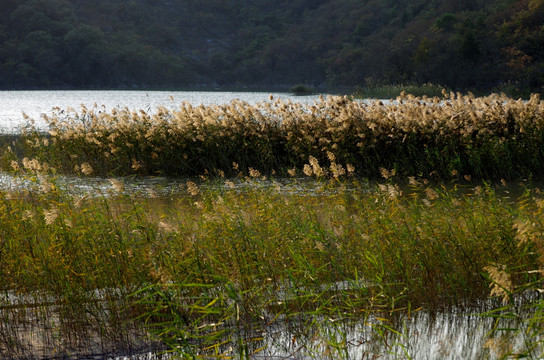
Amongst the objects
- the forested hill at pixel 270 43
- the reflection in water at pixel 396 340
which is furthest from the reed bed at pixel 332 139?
the forested hill at pixel 270 43

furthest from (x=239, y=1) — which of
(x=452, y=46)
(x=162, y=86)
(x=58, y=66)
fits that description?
(x=452, y=46)

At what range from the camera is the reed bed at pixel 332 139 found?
10547 mm

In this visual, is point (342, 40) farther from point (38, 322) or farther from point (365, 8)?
point (38, 322)

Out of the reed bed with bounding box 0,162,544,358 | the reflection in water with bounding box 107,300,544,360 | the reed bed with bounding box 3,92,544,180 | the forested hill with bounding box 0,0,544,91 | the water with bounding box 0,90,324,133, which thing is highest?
the forested hill with bounding box 0,0,544,91

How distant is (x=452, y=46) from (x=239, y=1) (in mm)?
73320

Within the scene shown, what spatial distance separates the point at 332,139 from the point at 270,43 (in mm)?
83976

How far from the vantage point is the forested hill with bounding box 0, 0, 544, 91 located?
46.7 metres

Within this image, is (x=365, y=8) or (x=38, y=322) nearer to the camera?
(x=38, y=322)

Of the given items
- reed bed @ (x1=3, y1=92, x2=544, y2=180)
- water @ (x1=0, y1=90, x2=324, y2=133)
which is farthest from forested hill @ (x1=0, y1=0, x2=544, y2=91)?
reed bed @ (x1=3, y1=92, x2=544, y2=180)

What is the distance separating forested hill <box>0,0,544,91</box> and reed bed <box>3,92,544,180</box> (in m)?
31.5

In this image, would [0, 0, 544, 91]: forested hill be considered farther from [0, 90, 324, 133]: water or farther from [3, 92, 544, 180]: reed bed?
[3, 92, 544, 180]: reed bed

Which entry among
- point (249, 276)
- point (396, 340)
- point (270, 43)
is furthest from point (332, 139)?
point (270, 43)

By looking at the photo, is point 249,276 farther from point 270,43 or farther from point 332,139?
point 270,43

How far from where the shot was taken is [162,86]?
8838 centimetres
